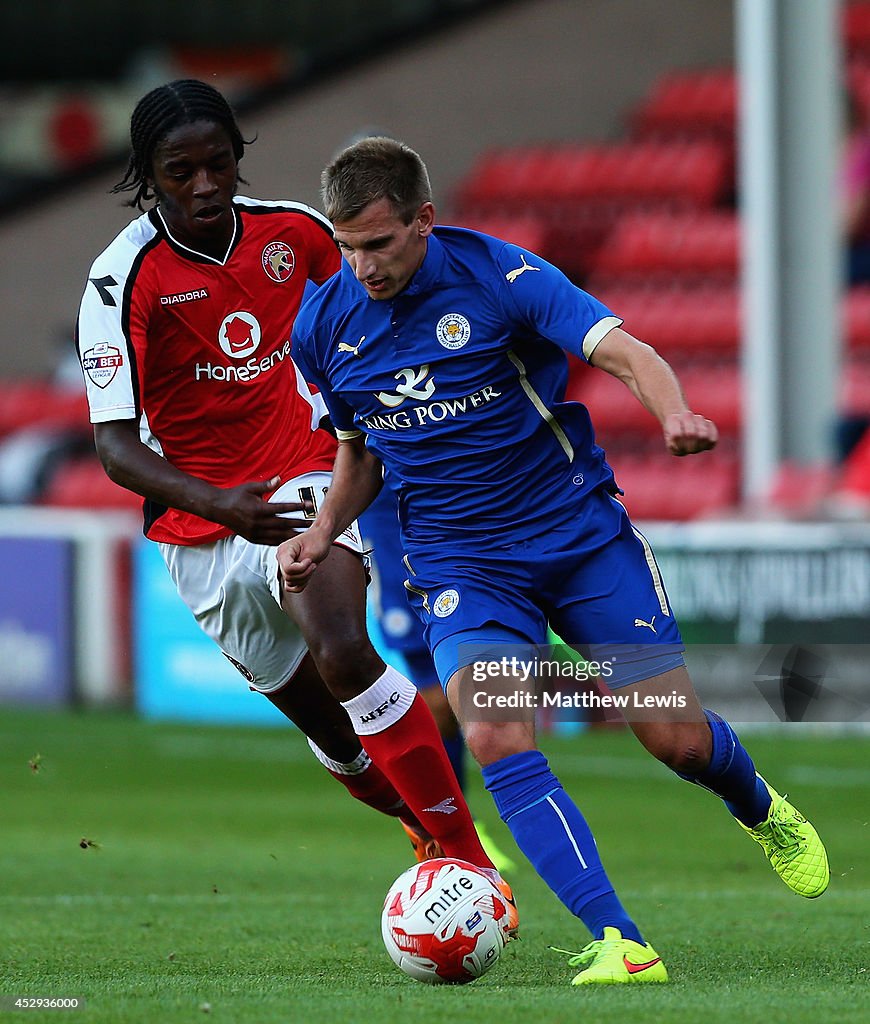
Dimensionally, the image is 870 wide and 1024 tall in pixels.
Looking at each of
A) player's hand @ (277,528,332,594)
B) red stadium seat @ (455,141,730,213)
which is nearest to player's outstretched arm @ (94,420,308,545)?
player's hand @ (277,528,332,594)

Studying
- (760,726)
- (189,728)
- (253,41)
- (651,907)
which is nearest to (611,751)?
(760,726)

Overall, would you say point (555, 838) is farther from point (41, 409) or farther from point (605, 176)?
point (605, 176)

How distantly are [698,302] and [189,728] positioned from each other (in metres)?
6.64

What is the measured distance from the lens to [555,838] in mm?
4477

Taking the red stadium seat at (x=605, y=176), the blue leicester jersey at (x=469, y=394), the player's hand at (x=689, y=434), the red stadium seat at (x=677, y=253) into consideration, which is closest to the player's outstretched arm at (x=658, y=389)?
the player's hand at (x=689, y=434)

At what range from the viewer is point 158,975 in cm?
477

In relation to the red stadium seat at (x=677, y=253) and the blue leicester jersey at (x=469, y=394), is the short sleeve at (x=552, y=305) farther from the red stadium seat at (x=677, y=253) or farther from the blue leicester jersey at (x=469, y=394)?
A: the red stadium seat at (x=677, y=253)

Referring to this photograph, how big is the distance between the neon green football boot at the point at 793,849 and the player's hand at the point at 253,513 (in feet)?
4.60

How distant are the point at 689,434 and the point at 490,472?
0.79 metres

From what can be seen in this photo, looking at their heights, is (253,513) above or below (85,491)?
above

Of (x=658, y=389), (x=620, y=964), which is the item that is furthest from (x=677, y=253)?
(x=620, y=964)

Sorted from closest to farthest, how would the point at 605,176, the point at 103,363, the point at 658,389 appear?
the point at 658,389 < the point at 103,363 < the point at 605,176

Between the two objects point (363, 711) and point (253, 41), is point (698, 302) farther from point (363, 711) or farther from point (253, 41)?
point (363, 711)
